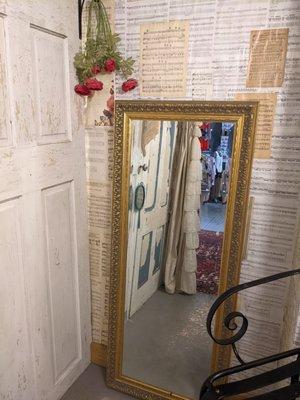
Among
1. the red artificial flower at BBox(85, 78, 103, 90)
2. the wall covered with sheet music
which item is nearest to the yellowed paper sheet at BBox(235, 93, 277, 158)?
the wall covered with sheet music

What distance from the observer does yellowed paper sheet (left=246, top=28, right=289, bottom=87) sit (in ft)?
3.78

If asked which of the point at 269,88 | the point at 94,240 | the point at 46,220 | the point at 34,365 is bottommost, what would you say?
the point at 34,365

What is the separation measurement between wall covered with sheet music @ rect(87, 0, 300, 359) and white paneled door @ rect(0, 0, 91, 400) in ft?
0.96

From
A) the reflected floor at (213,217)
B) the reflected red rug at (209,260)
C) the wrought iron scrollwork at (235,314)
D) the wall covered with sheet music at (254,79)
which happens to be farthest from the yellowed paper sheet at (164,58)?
the wrought iron scrollwork at (235,314)

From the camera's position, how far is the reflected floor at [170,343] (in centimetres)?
146

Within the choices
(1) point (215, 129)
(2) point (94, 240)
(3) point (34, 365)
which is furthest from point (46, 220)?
(1) point (215, 129)

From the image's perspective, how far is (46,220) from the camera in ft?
4.34

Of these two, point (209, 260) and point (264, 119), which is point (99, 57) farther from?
point (209, 260)

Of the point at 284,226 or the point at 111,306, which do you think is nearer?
the point at 284,226

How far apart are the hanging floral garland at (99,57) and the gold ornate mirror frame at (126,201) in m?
0.13

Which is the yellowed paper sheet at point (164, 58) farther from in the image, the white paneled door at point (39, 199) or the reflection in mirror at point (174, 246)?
the white paneled door at point (39, 199)

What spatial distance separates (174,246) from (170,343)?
1.68ft

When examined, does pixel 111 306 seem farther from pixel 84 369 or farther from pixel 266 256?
pixel 266 256

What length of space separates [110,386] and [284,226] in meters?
1.20
